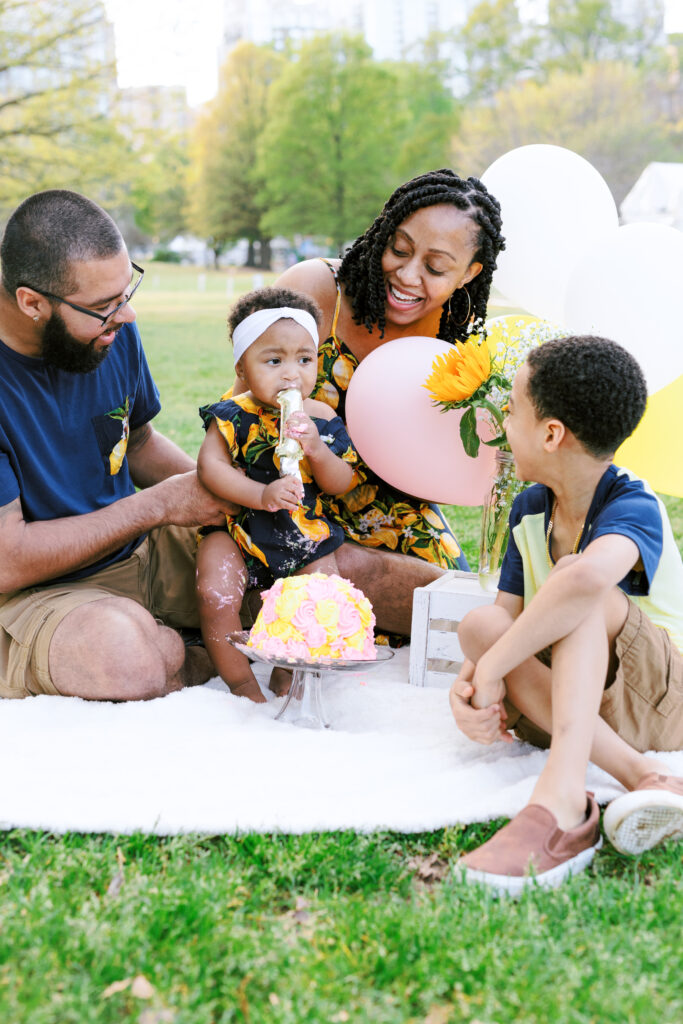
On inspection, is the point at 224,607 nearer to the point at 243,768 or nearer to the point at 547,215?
the point at 243,768

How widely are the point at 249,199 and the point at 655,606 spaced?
43530 mm

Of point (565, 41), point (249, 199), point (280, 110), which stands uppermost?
point (565, 41)

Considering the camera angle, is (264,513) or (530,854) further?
(264,513)

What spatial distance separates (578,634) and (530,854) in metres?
0.53

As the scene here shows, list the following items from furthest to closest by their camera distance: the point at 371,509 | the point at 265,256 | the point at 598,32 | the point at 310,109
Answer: the point at 265,256 < the point at 598,32 < the point at 310,109 < the point at 371,509

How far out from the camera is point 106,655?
297 cm

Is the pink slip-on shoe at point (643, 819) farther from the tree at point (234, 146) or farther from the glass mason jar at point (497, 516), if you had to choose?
the tree at point (234, 146)

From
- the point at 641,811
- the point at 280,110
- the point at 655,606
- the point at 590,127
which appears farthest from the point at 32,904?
the point at 280,110

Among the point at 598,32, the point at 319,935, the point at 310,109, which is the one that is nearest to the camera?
the point at 319,935

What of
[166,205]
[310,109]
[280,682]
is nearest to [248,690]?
[280,682]

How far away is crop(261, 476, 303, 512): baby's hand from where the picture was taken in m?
3.10

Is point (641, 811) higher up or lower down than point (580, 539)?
lower down

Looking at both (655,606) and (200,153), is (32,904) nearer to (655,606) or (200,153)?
(655,606)

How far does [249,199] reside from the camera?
4362cm
